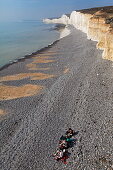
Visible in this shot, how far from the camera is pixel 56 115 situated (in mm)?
17062

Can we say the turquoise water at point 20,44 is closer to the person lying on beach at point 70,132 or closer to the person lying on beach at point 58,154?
the person lying on beach at point 70,132

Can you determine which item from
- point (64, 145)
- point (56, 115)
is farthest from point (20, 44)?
point (64, 145)

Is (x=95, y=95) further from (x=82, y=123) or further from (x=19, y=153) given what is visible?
(x=19, y=153)

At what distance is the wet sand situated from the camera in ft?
41.3

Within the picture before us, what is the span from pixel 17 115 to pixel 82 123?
6.31m

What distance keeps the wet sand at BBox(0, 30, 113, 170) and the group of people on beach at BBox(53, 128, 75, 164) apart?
35 cm

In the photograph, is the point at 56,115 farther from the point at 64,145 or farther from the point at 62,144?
the point at 64,145

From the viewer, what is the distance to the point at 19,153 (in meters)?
13.4

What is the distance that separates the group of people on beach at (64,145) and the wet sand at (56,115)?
1.15 ft

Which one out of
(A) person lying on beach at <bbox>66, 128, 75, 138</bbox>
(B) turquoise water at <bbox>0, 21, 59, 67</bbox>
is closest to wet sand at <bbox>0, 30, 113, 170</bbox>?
(A) person lying on beach at <bbox>66, 128, 75, 138</bbox>

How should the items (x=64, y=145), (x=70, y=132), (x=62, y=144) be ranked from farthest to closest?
(x=70, y=132) < (x=62, y=144) < (x=64, y=145)

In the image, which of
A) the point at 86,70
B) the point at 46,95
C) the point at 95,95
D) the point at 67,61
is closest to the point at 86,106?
the point at 95,95

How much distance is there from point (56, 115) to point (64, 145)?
160 inches

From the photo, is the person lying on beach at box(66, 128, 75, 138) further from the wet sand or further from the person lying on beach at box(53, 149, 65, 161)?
the person lying on beach at box(53, 149, 65, 161)
